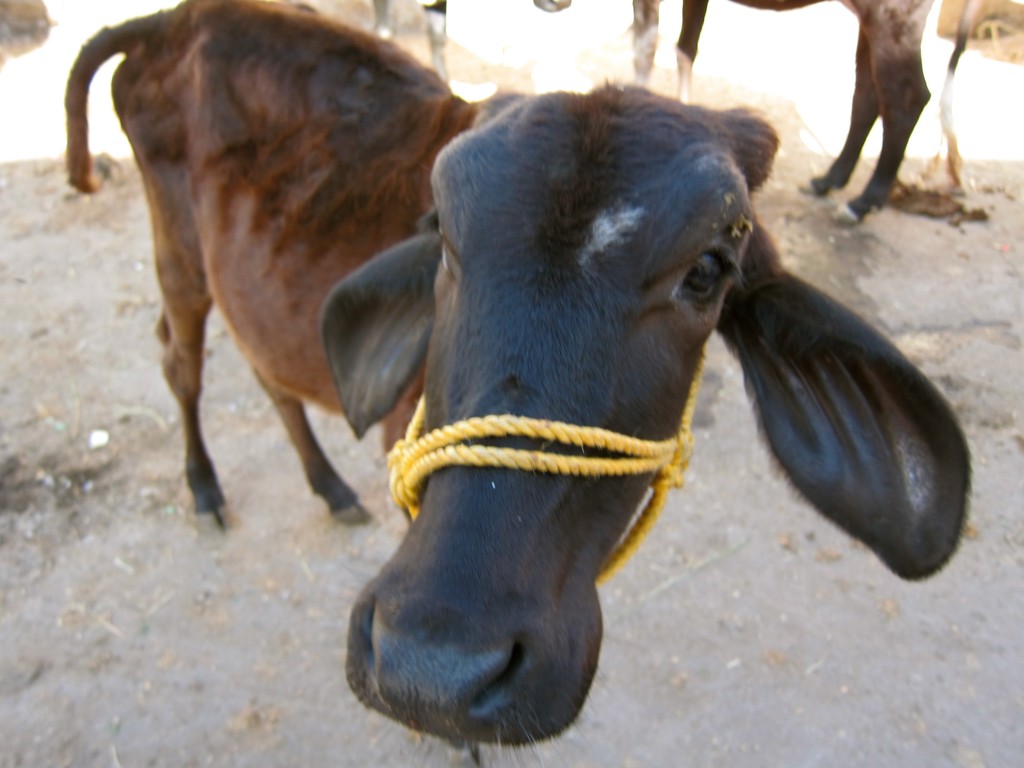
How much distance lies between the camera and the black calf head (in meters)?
1.29

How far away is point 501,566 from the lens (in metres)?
1.31

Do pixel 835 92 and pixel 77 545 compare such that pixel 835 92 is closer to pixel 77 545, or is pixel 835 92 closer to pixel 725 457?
pixel 725 457

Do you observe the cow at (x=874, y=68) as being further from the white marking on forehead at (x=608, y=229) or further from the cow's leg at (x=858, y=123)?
the white marking on forehead at (x=608, y=229)

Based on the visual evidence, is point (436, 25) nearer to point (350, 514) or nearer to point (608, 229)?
point (350, 514)

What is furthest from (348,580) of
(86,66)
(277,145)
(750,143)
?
(750,143)

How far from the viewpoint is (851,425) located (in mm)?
1974

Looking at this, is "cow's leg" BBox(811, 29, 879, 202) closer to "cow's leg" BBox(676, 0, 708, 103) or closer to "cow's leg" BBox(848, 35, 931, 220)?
"cow's leg" BBox(848, 35, 931, 220)

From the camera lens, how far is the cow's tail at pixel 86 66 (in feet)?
10.1

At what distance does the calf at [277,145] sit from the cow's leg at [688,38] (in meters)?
3.53

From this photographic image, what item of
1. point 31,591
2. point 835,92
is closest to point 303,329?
point 31,591

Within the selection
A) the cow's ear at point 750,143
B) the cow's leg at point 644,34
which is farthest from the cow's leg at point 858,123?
the cow's ear at point 750,143

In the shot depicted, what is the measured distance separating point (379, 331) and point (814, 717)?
2.07 m

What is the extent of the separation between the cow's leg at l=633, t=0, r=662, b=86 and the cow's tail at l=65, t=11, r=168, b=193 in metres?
3.30

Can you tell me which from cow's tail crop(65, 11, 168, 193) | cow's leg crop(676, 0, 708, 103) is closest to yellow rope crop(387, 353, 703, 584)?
cow's tail crop(65, 11, 168, 193)
